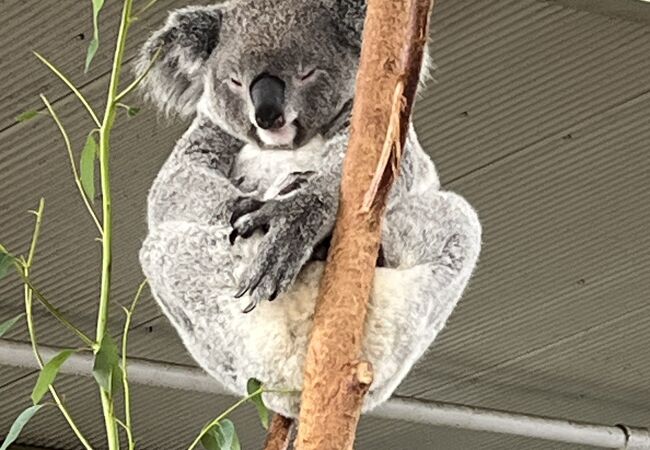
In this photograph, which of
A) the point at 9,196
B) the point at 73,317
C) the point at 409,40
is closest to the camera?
the point at 409,40

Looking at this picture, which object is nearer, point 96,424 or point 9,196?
point 9,196

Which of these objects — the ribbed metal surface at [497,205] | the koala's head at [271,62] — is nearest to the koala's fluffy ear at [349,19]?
the koala's head at [271,62]

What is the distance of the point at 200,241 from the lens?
5.95 ft

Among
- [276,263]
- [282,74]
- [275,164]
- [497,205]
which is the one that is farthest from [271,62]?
[497,205]

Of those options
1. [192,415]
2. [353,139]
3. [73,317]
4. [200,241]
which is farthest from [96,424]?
[353,139]

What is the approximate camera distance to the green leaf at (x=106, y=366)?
1.50 metres

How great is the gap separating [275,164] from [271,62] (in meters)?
0.15

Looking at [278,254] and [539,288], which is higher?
[278,254]

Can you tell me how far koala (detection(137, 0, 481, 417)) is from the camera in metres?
1.68

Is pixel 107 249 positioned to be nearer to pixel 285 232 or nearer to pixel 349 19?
pixel 285 232

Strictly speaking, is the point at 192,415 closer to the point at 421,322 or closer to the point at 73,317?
the point at 73,317

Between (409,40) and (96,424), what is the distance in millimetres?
3727

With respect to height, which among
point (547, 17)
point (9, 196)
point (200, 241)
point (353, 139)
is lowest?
point (9, 196)

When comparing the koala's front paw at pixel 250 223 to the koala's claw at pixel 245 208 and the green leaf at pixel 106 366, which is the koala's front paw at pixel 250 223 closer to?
the koala's claw at pixel 245 208
